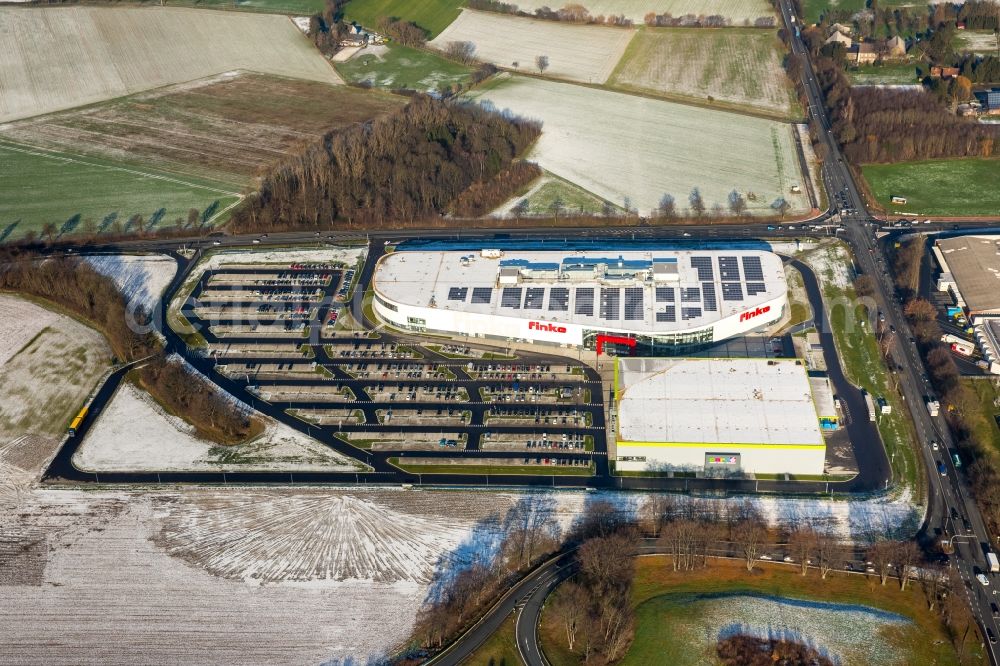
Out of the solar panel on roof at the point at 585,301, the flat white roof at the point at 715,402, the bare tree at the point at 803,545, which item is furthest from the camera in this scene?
the solar panel on roof at the point at 585,301

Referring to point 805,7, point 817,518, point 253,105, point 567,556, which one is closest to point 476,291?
point 567,556

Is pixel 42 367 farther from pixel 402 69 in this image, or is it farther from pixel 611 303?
pixel 402 69

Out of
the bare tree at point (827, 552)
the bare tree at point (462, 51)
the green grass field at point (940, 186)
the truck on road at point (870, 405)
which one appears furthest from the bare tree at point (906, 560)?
the bare tree at point (462, 51)

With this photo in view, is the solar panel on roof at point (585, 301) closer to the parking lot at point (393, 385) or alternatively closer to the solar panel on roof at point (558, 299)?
the solar panel on roof at point (558, 299)

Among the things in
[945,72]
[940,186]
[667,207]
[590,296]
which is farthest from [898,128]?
[590,296]

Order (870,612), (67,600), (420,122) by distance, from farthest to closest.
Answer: (420,122), (67,600), (870,612)

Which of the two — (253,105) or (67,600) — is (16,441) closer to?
(67,600)
